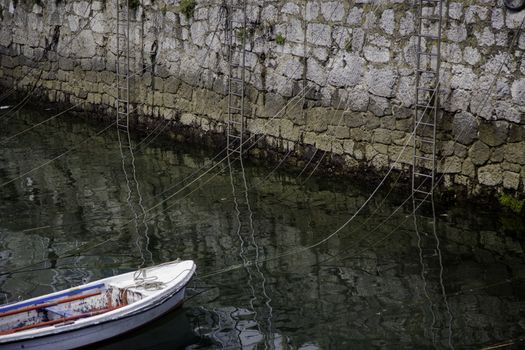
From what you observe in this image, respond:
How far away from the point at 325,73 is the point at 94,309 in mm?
5689

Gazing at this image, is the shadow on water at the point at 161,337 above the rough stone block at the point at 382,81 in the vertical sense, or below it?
below

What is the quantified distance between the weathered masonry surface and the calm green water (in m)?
0.70

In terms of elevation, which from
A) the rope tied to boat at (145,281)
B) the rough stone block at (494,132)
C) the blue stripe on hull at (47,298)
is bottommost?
the blue stripe on hull at (47,298)

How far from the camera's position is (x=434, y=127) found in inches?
494

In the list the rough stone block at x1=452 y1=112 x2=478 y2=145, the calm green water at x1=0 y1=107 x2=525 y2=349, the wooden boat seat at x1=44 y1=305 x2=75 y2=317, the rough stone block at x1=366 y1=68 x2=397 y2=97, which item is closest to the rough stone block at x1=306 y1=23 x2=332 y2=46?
the rough stone block at x1=366 y1=68 x2=397 y2=97

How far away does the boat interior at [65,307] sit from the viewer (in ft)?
30.1

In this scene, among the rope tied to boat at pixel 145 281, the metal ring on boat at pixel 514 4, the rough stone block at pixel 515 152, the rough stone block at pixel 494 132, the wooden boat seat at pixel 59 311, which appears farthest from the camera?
the rough stone block at pixel 494 132

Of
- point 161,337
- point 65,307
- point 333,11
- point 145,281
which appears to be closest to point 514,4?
point 333,11

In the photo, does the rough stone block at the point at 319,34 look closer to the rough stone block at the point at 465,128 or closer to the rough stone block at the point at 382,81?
the rough stone block at the point at 382,81

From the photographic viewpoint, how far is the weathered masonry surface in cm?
1206

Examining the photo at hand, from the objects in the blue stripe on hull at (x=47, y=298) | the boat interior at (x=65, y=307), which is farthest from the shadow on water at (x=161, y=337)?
the blue stripe on hull at (x=47, y=298)

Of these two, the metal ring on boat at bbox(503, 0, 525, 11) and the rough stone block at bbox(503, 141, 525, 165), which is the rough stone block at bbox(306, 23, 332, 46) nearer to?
the metal ring on boat at bbox(503, 0, 525, 11)

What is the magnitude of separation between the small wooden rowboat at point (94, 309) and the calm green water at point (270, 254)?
254 millimetres

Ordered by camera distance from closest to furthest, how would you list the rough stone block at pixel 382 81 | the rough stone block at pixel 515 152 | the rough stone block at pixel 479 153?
the rough stone block at pixel 515 152 < the rough stone block at pixel 479 153 < the rough stone block at pixel 382 81
